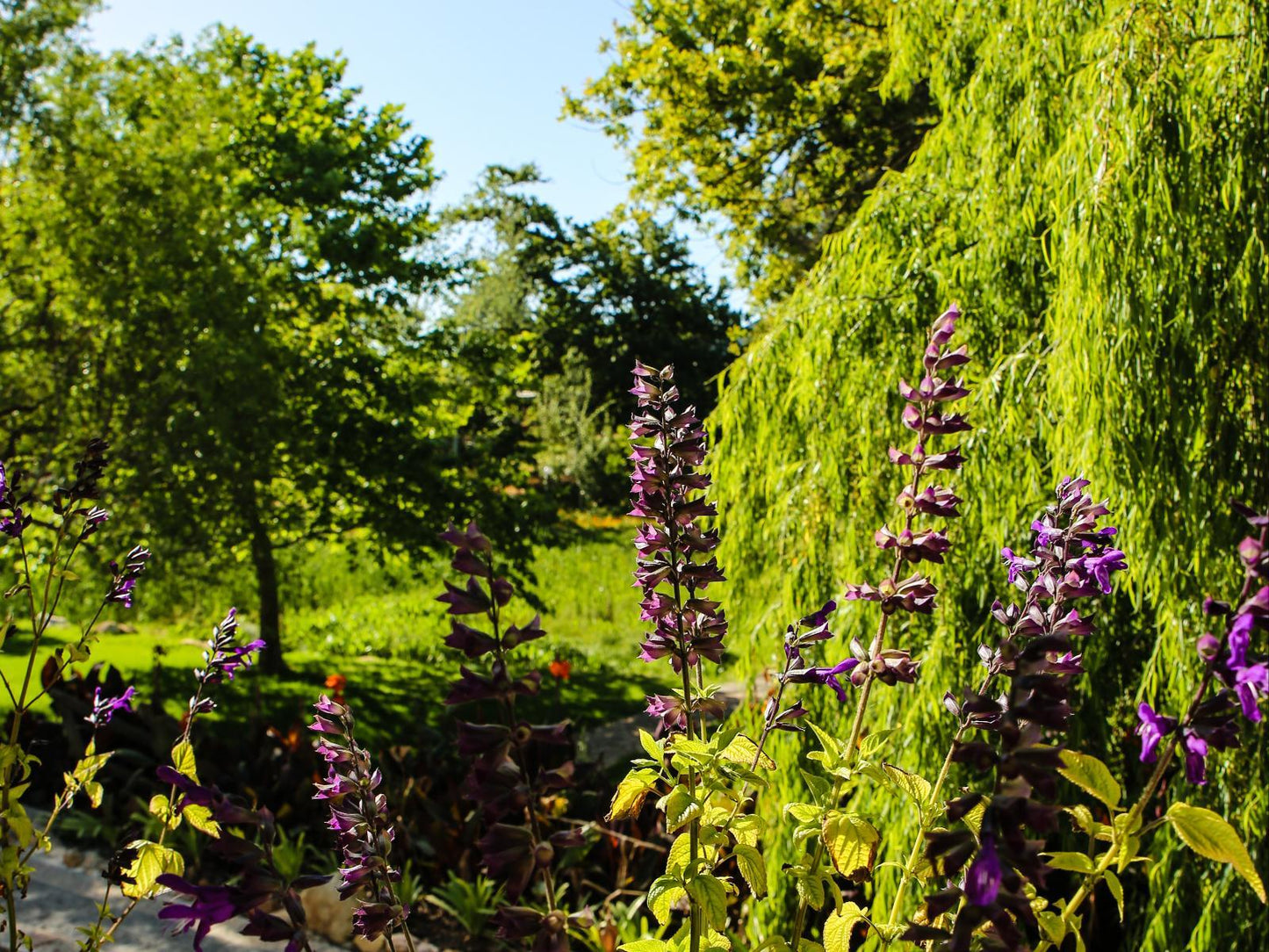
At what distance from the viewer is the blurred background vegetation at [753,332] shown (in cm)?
244

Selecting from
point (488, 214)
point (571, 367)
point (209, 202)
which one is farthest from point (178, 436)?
point (488, 214)

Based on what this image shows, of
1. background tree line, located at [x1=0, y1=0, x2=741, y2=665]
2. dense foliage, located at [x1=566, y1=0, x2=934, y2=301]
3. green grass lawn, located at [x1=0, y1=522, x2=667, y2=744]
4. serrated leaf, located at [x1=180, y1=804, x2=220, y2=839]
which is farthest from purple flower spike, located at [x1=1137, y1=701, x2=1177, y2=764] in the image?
dense foliage, located at [x1=566, y1=0, x2=934, y2=301]

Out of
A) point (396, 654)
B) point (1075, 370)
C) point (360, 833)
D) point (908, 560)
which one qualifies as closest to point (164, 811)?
point (360, 833)

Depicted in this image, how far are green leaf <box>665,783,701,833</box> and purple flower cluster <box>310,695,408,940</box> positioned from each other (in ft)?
1.00

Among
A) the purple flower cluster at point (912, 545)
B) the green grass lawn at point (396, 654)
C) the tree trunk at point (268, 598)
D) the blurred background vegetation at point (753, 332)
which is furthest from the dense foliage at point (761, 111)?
the purple flower cluster at point (912, 545)

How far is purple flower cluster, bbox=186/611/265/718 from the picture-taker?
4.97ft

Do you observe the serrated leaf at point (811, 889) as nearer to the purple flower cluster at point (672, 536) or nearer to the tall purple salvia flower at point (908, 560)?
the tall purple salvia flower at point (908, 560)

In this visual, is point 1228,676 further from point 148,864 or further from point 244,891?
point 148,864

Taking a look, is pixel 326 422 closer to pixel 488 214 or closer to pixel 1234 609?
pixel 1234 609

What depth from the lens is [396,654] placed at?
9.54 metres

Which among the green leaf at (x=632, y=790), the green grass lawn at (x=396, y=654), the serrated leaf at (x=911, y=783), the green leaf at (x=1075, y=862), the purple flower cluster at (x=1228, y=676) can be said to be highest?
the purple flower cluster at (x=1228, y=676)

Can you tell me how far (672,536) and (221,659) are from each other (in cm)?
89

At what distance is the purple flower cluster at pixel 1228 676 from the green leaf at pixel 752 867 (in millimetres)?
477

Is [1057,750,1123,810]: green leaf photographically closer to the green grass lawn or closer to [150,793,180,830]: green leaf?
[150,793,180,830]: green leaf
